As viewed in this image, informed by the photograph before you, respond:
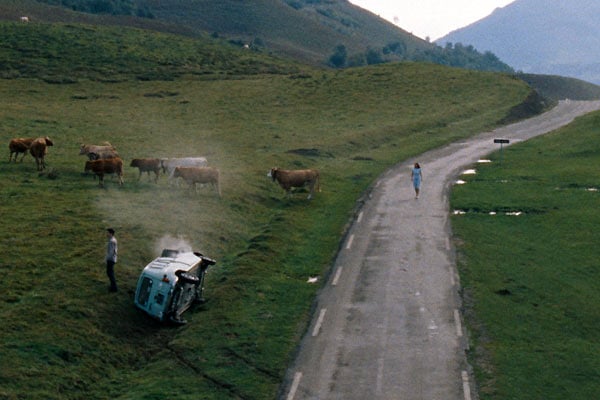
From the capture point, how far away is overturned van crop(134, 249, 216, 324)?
2802 cm

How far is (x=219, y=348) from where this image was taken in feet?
87.2

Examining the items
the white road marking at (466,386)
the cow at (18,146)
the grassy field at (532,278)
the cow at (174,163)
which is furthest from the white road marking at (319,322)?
the cow at (18,146)

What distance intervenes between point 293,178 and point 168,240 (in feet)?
49.9

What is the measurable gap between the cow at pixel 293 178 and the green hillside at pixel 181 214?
0.88m

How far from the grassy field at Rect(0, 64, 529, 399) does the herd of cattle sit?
810 mm

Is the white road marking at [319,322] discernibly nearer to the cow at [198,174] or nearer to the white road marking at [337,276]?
the white road marking at [337,276]

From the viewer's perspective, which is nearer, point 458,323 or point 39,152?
point 458,323

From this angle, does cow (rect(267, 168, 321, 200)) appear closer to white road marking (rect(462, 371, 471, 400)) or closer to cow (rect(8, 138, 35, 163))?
cow (rect(8, 138, 35, 163))

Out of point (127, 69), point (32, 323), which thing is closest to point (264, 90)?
point (127, 69)

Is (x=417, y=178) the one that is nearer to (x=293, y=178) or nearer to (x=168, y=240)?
(x=293, y=178)

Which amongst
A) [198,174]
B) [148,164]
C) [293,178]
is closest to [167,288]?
[198,174]

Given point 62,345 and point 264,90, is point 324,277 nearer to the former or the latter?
point 62,345

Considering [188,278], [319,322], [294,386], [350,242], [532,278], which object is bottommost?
[294,386]

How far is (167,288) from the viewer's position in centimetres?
2795
